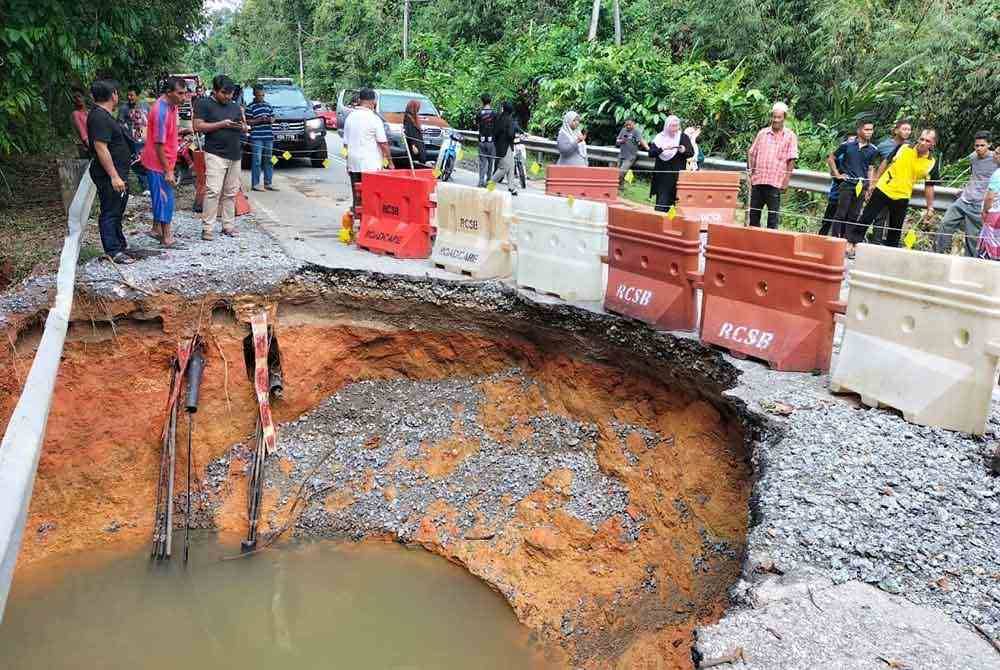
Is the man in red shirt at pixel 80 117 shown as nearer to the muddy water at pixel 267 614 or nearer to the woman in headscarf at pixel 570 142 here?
the muddy water at pixel 267 614

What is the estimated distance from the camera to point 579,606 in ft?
21.7

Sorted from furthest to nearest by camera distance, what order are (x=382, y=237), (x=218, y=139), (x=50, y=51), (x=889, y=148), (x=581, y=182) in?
(x=581, y=182)
(x=889, y=148)
(x=382, y=237)
(x=218, y=139)
(x=50, y=51)

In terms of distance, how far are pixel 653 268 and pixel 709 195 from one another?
5.62m

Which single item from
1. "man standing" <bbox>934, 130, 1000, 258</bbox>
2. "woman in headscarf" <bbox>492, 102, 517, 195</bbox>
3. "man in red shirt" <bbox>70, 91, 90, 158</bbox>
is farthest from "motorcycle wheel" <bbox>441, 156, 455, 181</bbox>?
"man standing" <bbox>934, 130, 1000, 258</bbox>

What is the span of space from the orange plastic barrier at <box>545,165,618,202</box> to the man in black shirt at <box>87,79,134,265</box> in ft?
21.4

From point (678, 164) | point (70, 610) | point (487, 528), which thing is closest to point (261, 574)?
point (70, 610)

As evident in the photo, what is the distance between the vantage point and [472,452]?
821 cm

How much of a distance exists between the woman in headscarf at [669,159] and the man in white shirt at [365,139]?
13.9 ft

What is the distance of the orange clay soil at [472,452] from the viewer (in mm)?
6160

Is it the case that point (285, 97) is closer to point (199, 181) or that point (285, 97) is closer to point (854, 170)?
point (199, 181)

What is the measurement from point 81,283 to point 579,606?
574 cm

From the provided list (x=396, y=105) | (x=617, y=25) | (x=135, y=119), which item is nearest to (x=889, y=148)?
(x=396, y=105)

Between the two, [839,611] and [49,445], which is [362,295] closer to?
[49,445]

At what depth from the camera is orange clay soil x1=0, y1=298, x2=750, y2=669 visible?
20.2 ft
